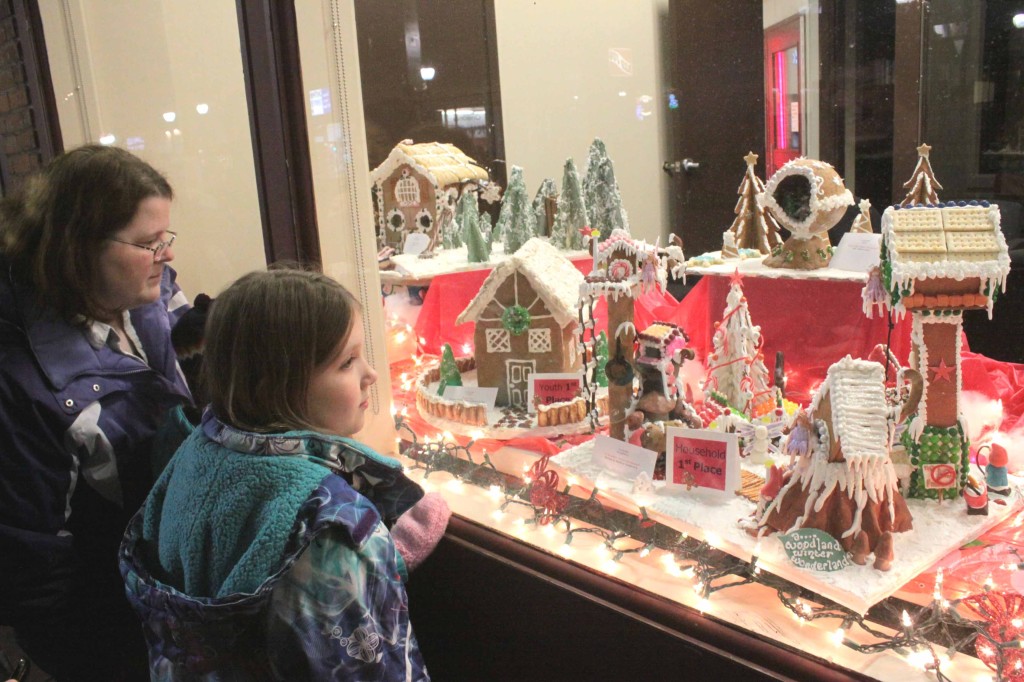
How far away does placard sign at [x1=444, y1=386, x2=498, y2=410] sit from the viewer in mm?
2574

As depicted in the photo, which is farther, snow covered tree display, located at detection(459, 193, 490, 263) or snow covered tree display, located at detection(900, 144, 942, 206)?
snow covered tree display, located at detection(459, 193, 490, 263)

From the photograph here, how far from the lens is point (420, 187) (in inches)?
124

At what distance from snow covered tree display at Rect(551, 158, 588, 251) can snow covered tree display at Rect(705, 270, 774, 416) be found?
2.95 ft

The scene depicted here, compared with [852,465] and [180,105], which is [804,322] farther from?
[180,105]

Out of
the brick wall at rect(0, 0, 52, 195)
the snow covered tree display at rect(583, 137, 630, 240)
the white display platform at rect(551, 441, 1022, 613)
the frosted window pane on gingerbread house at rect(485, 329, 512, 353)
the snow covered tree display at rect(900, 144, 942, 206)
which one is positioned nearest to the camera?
the white display platform at rect(551, 441, 1022, 613)

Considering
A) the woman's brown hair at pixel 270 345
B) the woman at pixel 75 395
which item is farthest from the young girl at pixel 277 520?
the woman at pixel 75 395

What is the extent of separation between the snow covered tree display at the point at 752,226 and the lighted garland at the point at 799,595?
920 millimetres

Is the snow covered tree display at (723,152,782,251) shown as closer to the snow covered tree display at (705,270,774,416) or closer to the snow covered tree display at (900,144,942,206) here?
the snow covered tree display at (705,270,774,416)

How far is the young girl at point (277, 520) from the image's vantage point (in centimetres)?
121

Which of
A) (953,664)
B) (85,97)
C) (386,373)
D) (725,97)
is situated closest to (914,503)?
(953,664)

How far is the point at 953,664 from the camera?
1.36 m

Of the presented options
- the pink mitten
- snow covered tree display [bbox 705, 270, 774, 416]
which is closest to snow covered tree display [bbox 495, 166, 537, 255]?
snow covered tree display [bbox 705, 270, 774, 416]

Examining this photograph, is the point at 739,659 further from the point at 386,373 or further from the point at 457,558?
the point at 386,373

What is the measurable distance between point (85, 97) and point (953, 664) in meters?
2.95
